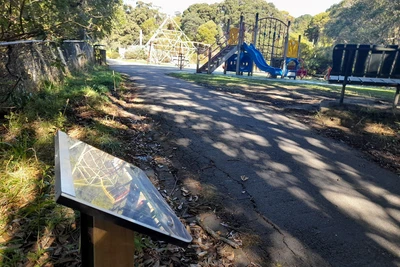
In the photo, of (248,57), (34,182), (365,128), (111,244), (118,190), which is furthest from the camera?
(248,57)

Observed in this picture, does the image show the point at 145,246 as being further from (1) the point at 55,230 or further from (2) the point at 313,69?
(2) the point at 313,69

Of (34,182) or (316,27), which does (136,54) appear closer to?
(316,27)

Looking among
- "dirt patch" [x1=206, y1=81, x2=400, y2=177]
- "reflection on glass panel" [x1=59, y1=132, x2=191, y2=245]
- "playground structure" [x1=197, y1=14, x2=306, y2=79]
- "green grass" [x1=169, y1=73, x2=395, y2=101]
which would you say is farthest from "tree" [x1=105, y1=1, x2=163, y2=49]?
"reflection on glass panel" [x1=59, y1=132, x2=191, y2=245]

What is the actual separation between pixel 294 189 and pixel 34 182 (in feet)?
8.71

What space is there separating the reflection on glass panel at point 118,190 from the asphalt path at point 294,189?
1228 millimetres

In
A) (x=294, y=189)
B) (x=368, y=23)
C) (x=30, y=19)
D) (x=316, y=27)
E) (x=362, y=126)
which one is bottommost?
(x=294, y=189)

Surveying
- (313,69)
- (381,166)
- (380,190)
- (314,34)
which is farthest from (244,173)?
(314,34)

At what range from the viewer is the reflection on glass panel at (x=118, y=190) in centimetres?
110

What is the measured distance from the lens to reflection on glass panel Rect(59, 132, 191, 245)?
110cm

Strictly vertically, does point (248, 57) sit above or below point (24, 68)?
below

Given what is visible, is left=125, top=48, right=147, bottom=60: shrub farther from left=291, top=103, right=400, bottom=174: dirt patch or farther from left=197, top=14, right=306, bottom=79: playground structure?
left=291, top=103, right=400, bottom=174: dirt patch

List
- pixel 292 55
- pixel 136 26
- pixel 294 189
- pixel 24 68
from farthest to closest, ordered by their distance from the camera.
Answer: pixel 136 26 < pixel 292 55 < pixel 24 68 < pixel 294 189

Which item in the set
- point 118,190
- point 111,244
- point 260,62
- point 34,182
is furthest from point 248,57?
point 111,244

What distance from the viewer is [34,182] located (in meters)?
2.72
